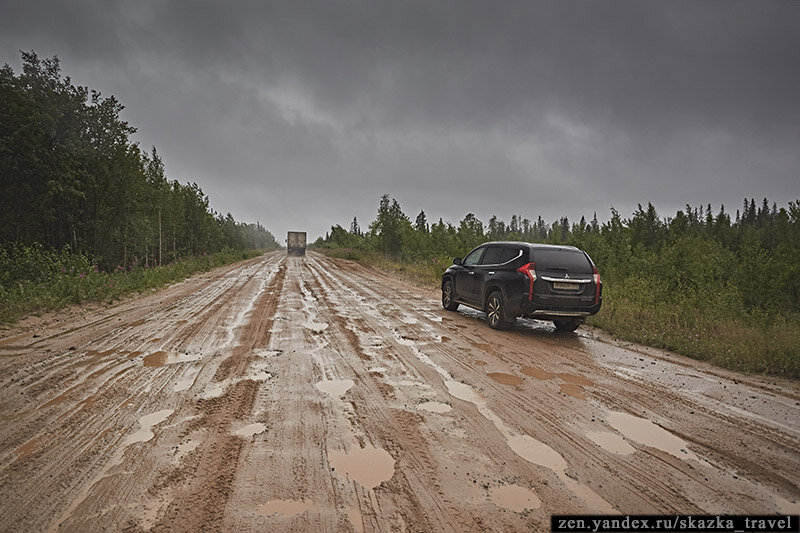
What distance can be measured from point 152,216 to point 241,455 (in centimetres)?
2802

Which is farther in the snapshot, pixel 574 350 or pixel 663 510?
pixel 574 350

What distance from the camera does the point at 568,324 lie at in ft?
24.0

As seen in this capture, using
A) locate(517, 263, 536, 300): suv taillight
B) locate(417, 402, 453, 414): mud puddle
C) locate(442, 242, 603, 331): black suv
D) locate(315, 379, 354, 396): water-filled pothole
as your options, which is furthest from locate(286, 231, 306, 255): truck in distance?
locate(417, 402, 453, 414): mud puddle

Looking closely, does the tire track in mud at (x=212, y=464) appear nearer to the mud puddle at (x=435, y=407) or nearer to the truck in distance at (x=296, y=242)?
the mud puddle at (x=435, y=407)

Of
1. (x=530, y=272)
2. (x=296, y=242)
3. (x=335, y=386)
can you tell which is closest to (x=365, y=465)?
(x=335, y=386)

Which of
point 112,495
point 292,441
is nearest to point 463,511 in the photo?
point 292,441

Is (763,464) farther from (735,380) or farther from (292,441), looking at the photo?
(292,441)

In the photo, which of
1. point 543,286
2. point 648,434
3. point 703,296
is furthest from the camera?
point 703,296

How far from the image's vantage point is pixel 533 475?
240 cm

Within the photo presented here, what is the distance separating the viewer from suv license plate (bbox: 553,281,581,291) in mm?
6648

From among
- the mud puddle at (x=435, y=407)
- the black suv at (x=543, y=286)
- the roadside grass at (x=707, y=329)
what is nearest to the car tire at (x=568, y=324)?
the black suv at (x=543, y=286)

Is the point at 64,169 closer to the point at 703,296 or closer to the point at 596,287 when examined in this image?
the point at 596,287

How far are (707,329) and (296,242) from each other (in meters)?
43.8

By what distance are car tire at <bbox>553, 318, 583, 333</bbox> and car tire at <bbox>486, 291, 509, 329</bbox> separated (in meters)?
1.18
